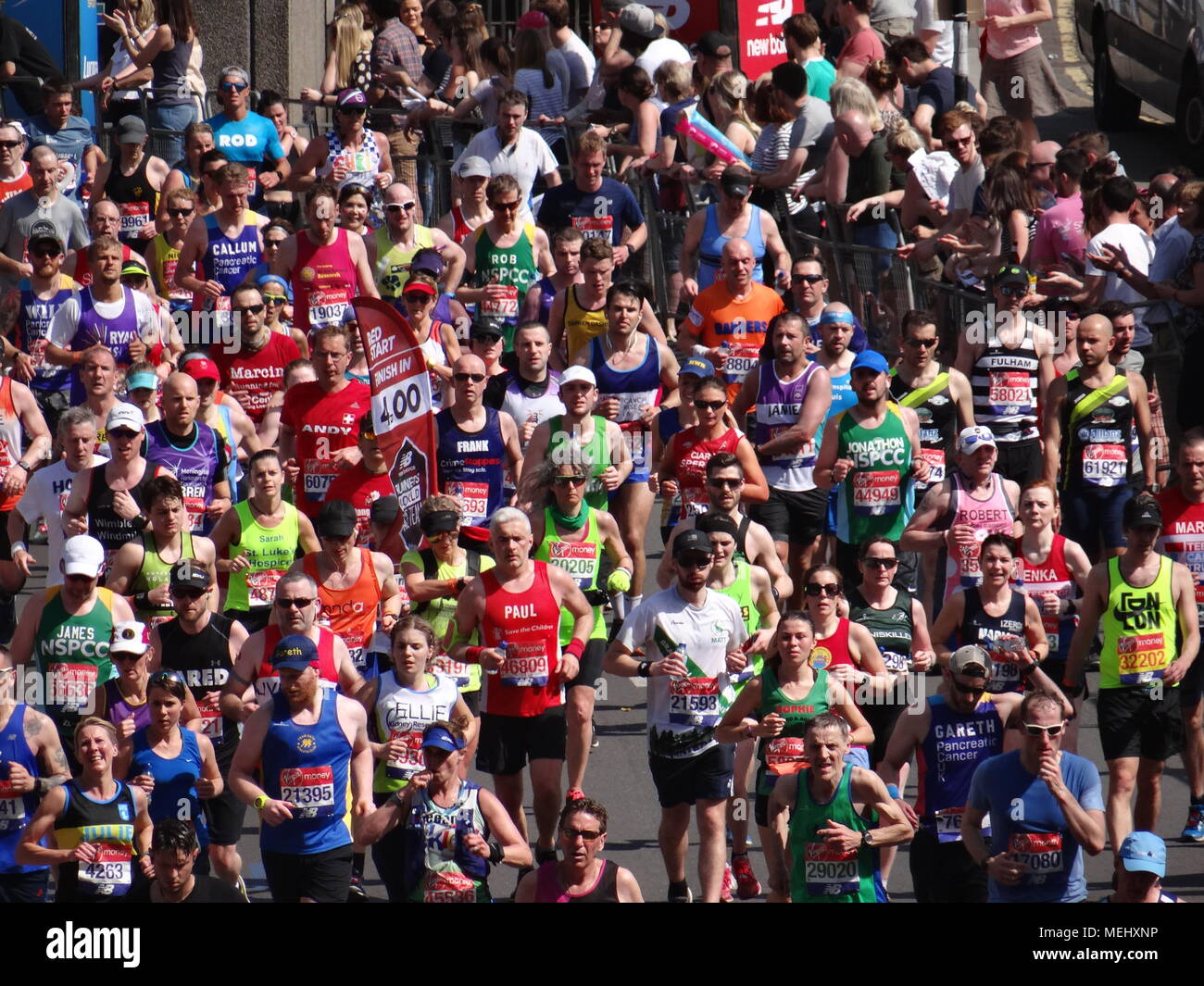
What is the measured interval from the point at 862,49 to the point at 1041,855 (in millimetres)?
9279

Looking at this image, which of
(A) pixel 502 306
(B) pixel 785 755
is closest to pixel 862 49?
(A) pixel 502 306

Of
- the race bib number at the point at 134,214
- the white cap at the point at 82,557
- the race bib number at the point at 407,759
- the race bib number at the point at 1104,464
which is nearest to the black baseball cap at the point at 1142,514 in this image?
the race bib number at the point at 1104,464

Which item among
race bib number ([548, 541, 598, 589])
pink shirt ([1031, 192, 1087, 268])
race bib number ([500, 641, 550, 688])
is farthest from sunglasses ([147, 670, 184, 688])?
pink shirt ([1031, 192, 1087, 268])

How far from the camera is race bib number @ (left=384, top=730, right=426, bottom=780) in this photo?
1095cm

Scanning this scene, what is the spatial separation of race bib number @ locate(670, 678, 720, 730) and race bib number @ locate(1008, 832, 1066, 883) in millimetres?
1737

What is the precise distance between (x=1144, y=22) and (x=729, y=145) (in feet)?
19.2

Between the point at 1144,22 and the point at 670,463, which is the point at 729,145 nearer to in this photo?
the point at 670,463

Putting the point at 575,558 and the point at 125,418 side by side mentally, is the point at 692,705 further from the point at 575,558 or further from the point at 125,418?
the point at 125,418

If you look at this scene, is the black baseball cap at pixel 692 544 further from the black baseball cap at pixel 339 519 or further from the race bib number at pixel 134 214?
the race bib number at pixel 134 214

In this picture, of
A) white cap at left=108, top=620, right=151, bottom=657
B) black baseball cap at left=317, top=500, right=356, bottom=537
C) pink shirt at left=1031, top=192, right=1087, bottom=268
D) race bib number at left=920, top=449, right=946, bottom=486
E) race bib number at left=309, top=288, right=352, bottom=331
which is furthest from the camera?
race bib number at left=309, top=288, right=352, bottom=331

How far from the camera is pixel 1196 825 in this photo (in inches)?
468

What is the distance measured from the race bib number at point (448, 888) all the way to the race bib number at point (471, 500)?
3430 millimetres

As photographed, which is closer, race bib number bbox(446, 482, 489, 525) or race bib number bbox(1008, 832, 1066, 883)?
race bib number bbox(1008, 832, 1066, 883)

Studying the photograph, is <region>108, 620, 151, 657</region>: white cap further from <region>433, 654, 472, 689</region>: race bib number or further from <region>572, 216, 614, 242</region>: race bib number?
<region>572, 216, 614, 242</region>: race bib number
